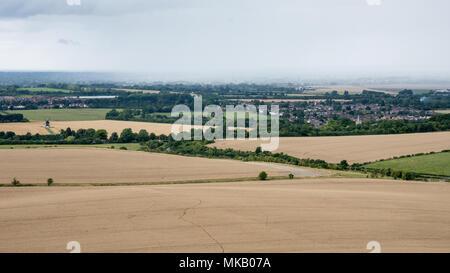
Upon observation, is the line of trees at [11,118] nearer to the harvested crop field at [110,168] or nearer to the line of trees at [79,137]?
the line of trees at [79,137]

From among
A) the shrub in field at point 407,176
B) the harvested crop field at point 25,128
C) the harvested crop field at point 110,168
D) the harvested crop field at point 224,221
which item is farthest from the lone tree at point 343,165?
the harvested crop field at point 25,128

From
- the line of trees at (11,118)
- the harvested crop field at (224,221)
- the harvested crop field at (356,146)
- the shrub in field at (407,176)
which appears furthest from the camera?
the line of trees at (11,118)

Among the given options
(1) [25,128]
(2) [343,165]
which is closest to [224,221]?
(2) [343,165]

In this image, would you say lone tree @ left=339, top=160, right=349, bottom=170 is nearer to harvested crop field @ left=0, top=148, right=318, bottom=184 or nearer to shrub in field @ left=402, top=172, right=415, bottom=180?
harvested crop field @ left=0, top=148, right=318, bottom=184

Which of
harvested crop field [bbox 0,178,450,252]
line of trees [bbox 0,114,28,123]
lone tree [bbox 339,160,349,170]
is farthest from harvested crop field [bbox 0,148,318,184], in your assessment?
line of trees [bbox 0,114,28,123]

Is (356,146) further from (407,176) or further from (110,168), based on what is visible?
(110,168)
